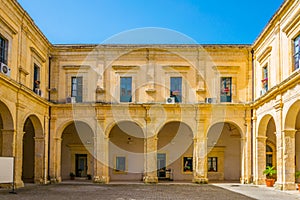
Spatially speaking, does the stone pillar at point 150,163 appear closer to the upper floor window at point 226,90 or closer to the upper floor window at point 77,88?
the upper floor window at point 77,88

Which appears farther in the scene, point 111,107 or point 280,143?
point 111,107

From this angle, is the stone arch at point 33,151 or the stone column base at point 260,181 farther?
the stone arch at point 33,151

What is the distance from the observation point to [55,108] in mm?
25016

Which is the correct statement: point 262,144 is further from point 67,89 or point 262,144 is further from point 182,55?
point 67,89

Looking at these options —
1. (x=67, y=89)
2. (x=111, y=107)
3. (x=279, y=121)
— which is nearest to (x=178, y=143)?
(x=111, y=107)

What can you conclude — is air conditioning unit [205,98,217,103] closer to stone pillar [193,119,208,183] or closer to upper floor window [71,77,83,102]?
stone pillar [193,119,208,183]

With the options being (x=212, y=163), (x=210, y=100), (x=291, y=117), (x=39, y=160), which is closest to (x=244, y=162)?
(x=212, y=163)

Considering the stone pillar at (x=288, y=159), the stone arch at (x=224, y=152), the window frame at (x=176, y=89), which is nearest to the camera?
the stone pillar at (x=288, y=159)

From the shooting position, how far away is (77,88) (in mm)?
25484

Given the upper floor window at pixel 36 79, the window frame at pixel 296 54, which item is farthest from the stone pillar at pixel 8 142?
the window frame at pixel 296 54

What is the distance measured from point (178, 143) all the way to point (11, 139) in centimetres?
1176

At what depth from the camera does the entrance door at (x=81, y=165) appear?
2786 cm

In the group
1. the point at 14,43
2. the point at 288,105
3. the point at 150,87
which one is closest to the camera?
the point at 288,105

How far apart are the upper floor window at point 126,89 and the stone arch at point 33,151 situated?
4879mm
